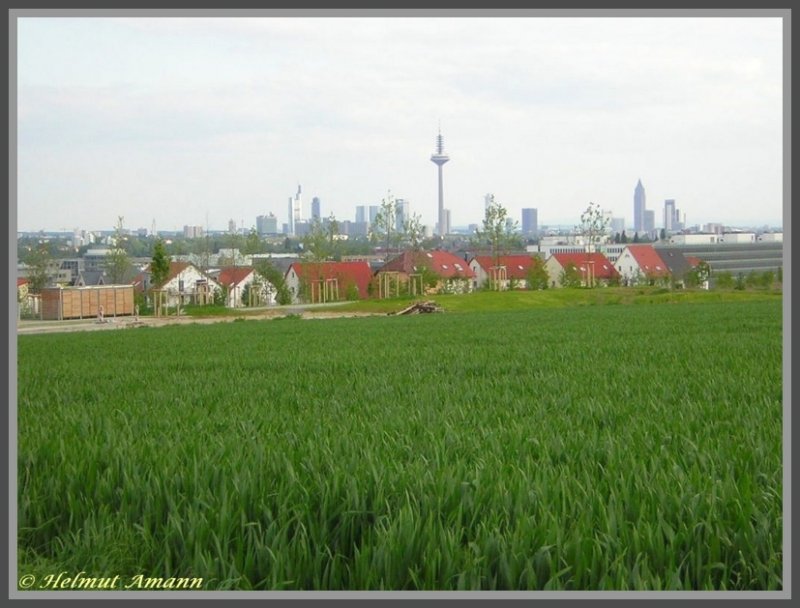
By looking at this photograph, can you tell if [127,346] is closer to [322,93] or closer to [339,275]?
[339,275]

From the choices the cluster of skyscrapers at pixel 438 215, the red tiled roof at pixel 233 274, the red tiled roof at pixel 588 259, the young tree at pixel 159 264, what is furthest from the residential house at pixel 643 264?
the young tree at pixel 159 264

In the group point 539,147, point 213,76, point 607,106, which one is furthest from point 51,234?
point 607,106

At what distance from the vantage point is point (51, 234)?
431 cm

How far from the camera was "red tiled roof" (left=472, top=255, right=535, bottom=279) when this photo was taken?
26.5 ft

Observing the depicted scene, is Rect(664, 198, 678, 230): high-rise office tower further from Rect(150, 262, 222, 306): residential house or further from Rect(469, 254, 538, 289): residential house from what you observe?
Rect(150, 262, 222, 306): residential house

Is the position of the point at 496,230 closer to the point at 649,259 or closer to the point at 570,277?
the point at 649,259

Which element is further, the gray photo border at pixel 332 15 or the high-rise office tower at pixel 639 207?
the high-rise office tower at pixel 639 207

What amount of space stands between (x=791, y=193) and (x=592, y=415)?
2427 millimetres

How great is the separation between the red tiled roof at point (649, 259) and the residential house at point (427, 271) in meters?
1.79

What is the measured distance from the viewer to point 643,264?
6.02 m

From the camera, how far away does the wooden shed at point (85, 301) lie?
4.75m

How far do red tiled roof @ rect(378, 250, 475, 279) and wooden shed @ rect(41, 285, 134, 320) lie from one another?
263 centimetres

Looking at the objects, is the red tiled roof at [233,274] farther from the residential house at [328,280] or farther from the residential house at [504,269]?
the residential house at [504,269]

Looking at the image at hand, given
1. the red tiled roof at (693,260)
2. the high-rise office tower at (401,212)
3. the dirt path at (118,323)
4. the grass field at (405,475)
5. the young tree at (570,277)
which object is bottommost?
the grass field at (405,475)
